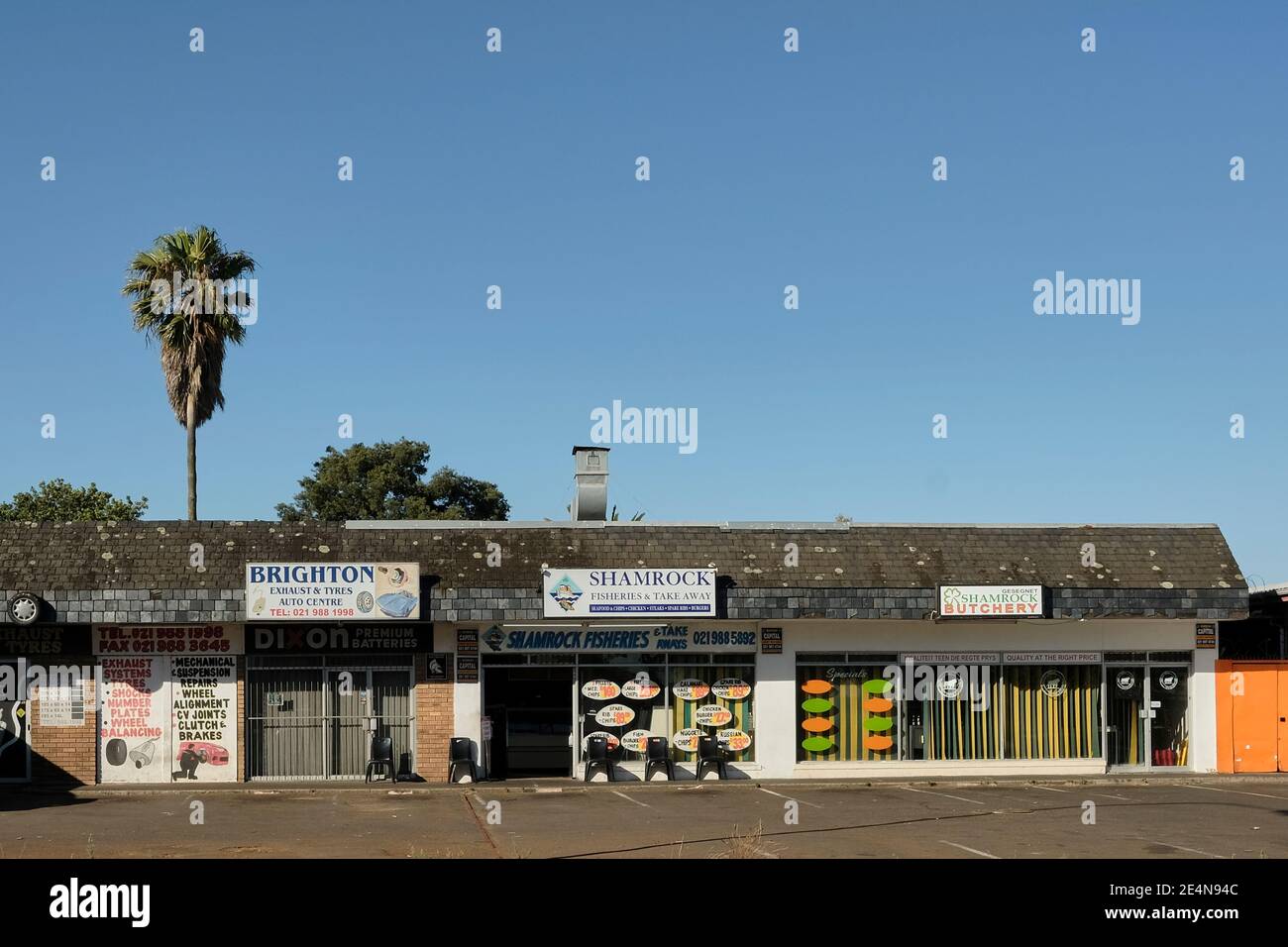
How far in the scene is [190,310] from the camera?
37094 mm

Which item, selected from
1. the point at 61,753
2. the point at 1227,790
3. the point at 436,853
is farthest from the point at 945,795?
the point at 61,753

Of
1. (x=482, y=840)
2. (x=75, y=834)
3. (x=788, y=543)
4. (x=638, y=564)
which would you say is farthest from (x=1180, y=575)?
(x=75, y=834)

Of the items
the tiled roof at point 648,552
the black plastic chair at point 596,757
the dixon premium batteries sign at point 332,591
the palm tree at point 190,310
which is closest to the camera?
the dixon premium batteries sign at point 332,591

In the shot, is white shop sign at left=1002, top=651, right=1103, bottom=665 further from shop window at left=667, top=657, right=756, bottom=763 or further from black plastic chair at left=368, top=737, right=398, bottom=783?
black plastic chair at left=368, top=737, right=398, bottom=783

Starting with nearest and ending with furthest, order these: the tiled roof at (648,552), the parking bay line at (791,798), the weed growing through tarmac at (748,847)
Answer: the weed growing through tarmac at (748,847) < the parking bay line at (791,798) < the tiled roof at (648,552)

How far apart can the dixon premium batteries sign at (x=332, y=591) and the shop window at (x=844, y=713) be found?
303 inches

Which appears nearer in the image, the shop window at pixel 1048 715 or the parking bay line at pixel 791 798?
the parking bay line at pixel 791 798

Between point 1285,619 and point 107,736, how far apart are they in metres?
23.5

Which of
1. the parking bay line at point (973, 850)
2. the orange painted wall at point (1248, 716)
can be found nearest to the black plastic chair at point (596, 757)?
the parking bay line at point (973, 850)

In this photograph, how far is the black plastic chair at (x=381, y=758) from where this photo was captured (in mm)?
25609

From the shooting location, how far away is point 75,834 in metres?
18.5

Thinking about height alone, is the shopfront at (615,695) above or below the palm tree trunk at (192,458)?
below

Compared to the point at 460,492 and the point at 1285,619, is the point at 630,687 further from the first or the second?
the point at 460,492

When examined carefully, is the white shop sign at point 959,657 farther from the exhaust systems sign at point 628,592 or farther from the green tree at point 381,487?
the green tree at point 381,487
